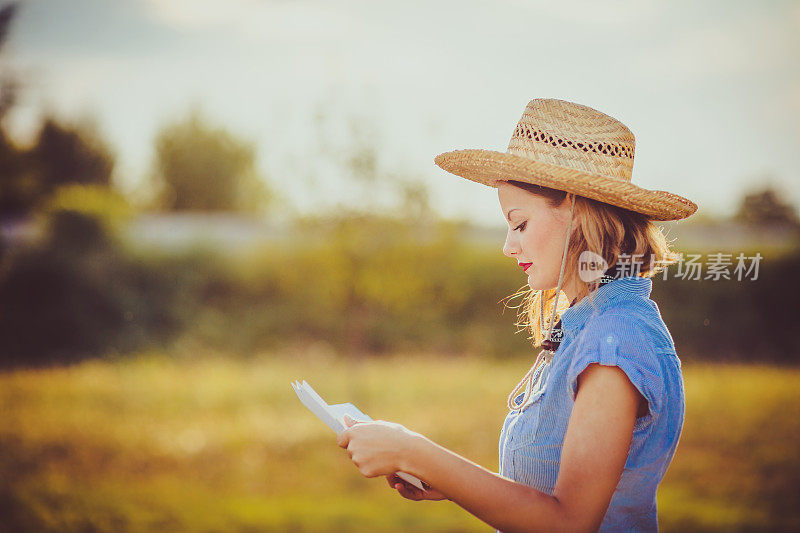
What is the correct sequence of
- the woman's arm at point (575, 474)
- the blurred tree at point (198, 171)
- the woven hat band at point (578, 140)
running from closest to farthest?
1. the woman's arm at point (575, 474)
2. the woven hat band at point (578, 140)
3. the blurred tree at point (198, 171)

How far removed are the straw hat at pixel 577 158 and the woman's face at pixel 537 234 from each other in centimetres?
6

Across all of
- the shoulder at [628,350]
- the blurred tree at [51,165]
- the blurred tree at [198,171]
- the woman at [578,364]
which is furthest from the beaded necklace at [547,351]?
the blurred tree at [198,171]

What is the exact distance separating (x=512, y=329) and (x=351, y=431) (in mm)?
8791

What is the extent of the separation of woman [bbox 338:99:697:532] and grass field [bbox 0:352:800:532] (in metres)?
3.74

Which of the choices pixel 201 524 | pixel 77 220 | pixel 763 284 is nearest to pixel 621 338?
pixel 201 524

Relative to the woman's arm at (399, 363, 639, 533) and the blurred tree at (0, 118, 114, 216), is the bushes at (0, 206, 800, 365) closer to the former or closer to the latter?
the blurred tree at (0, 118, 114, 216)

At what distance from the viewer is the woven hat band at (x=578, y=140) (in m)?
1.60

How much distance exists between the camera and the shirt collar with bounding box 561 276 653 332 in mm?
1502

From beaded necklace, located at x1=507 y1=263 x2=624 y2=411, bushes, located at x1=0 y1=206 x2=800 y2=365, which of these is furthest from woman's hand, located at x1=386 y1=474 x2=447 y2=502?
bushes, located at x1=0 y1=206 x2=800 y2=365

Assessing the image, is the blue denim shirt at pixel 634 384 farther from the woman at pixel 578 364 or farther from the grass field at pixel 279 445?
the grass field at pixel 279 445

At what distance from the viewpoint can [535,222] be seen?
5.26ft

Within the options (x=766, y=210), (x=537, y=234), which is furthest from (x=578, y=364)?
(x=766, y=210)

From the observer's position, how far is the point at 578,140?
1.62 meters

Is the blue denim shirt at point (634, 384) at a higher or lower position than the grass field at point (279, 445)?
higher
